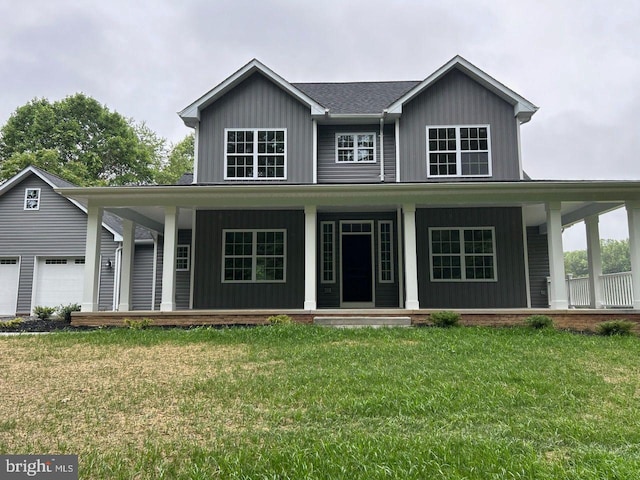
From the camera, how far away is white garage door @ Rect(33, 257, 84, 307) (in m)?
16.6

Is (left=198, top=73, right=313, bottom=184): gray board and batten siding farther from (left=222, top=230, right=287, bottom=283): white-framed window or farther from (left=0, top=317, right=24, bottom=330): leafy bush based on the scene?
(left=0, top=317, right=24, bottom=330): leafy bush

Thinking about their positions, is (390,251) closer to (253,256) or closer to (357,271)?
(357,271)

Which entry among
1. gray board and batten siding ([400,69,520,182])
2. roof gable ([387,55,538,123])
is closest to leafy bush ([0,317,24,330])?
gray board and batten siding ([400,69,520,182])

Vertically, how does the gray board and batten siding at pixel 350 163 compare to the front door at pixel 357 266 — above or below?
above

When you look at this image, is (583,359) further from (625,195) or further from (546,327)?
(625,195)

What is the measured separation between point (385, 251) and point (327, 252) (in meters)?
1.58

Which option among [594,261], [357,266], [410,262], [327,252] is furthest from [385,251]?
[594,261]

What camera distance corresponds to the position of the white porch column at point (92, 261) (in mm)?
10898

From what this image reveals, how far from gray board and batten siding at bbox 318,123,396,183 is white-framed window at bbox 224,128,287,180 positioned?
1.08 m

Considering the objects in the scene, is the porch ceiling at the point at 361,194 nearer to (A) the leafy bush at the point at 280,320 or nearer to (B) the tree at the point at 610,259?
(A) the leafy bush at the point at 280,320

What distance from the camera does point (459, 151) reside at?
42.6 ft

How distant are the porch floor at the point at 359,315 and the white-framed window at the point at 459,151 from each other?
415 centimetres

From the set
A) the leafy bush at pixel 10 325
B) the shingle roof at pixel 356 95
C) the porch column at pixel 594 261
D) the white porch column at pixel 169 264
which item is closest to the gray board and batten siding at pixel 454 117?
the shingle roof at pixel 356 95

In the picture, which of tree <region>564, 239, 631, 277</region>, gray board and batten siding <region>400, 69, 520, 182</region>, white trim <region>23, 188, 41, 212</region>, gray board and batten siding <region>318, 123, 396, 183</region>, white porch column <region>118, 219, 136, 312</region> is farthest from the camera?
tree <region>564, 239, 631, 277</region>
